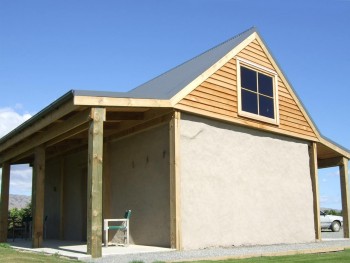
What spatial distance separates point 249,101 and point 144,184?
399 centimetres

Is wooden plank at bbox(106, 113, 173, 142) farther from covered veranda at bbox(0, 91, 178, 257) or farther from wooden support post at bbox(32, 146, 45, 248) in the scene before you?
wooden support post at bbox(32, 146, 45, 248)

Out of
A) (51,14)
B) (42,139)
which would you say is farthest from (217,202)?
(51,14)

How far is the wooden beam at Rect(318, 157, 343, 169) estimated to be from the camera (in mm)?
16844

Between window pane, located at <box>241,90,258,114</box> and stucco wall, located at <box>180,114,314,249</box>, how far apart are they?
2.07 feet

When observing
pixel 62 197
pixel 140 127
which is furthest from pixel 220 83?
pixel 62 197

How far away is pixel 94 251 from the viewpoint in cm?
859

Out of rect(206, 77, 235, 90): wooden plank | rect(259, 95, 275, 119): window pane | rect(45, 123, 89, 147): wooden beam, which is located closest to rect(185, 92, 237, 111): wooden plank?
rect(206, 77, 235, 90): wooden plank

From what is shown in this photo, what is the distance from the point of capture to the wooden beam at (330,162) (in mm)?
16844

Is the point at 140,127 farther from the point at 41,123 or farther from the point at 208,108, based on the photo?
the point at 41,123

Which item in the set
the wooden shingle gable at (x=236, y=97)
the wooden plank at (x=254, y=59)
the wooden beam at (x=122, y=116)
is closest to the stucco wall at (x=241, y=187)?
the wooden shingle gable at (x=236, y=97)

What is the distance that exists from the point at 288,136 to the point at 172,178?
529cm

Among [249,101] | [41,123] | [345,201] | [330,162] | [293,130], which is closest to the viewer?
[41,123]

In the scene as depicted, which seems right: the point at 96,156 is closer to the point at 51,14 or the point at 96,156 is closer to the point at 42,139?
the point at 42,139

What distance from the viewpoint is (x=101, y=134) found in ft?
30.2
